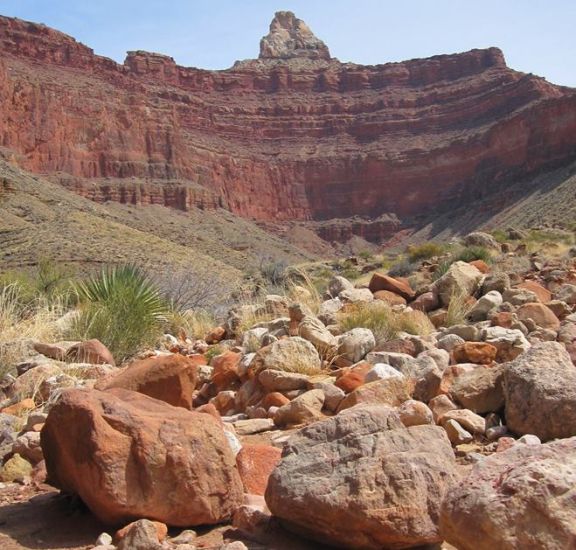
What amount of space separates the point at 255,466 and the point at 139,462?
696mm

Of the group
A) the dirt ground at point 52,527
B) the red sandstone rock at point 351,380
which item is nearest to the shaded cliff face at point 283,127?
the red sandstone rock at point 351,380

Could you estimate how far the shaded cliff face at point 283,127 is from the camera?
259 feet

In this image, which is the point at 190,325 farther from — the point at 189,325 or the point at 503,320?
the point at 503,320

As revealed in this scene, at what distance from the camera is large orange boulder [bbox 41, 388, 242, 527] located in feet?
8.71

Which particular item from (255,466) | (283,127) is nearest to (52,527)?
(255,466)

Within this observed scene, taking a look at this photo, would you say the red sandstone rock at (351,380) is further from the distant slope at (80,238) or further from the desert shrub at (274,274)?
the distant slope at (80,238)

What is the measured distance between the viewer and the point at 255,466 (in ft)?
10.6

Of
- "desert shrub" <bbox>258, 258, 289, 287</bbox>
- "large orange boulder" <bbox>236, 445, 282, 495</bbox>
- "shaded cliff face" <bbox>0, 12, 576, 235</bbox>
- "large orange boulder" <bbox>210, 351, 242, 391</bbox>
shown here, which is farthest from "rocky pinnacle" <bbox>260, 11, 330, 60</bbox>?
"large orange boulder" <bbox>236, 445, 282, 495</bbox>

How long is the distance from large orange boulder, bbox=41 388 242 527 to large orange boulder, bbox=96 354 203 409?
1.25m

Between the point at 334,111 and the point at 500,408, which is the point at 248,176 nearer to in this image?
the point at 334,111

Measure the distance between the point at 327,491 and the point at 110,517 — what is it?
2.84 feet

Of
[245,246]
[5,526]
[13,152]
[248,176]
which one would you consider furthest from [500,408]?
→ [248,176]

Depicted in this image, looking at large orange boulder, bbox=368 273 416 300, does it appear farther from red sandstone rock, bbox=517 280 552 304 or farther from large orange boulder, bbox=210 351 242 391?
large orange boulder, bbox=210 351 242 391

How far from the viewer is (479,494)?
2.10 meters
